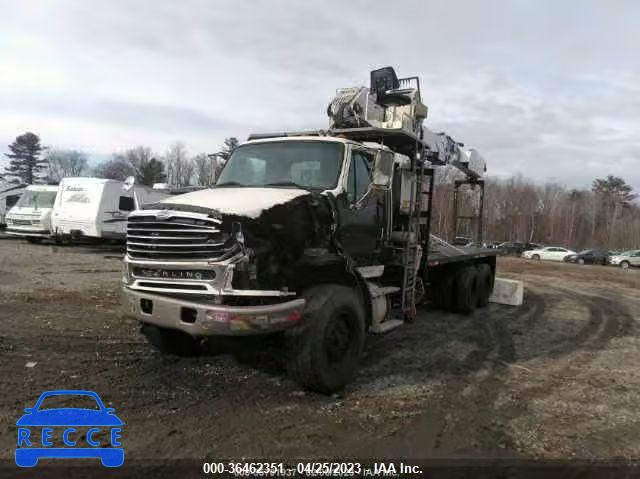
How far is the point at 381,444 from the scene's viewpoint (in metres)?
4.50

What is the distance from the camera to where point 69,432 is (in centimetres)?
435

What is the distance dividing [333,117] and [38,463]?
5384 mm

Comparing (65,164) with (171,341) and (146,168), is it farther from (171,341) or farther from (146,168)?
(171,341)

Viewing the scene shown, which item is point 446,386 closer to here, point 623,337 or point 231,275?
point 231,275

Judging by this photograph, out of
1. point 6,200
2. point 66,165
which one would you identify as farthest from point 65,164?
point 6,200

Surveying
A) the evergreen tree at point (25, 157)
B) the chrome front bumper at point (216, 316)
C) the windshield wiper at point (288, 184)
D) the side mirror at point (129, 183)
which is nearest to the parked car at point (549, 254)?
the side mirror at point (129, 183)

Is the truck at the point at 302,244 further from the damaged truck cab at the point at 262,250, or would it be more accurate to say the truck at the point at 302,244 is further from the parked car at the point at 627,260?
the parked car at the point at 627,260

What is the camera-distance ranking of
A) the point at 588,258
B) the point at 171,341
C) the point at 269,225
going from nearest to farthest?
the point at 269,225, the point at 171,341, the point at 588,258

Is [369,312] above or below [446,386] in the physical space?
above

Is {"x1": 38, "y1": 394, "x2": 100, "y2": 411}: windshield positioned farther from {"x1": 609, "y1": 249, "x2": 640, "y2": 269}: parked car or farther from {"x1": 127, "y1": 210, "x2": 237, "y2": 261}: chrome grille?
{"x1": 609, "y1": 249, "x2": 640, "y2": 269}: parked car

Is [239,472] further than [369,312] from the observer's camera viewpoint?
No

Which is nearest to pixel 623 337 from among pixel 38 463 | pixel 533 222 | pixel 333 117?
pixel 333 117

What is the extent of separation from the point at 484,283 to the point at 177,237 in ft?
28.5

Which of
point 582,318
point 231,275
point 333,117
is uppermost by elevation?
point 333,117
